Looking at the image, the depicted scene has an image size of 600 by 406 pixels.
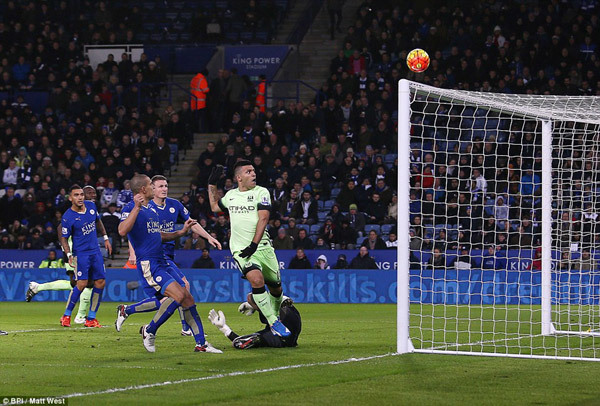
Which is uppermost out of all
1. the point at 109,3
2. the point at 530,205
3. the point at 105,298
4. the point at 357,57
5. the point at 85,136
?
the point at 109,3

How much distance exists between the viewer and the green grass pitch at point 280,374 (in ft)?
27.8

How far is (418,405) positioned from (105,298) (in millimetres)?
18717

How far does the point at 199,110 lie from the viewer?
32.9 meters

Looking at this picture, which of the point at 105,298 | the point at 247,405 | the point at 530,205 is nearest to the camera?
the point at 247,405

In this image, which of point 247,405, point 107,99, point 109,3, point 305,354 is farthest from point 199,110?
point 247,405

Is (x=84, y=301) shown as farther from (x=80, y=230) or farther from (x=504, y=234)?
(x=504, y=234)

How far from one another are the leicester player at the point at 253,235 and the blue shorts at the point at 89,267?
206 inches

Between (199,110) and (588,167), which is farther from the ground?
(199,110)

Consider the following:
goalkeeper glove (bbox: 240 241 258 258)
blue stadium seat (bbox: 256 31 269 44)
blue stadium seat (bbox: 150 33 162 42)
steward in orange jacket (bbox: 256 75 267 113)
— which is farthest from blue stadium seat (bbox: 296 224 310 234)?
goalkeeper glove (bbox: 240 241 258 258)

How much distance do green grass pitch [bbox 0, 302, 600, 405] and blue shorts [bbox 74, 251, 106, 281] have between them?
2453 millimetres

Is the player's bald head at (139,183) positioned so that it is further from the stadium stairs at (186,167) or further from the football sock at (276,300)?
the stadium stairs at (186,167)

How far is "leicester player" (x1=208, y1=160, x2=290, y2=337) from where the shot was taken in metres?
12.4

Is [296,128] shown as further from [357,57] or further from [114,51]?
[114,51]

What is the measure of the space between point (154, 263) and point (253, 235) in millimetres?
1259
